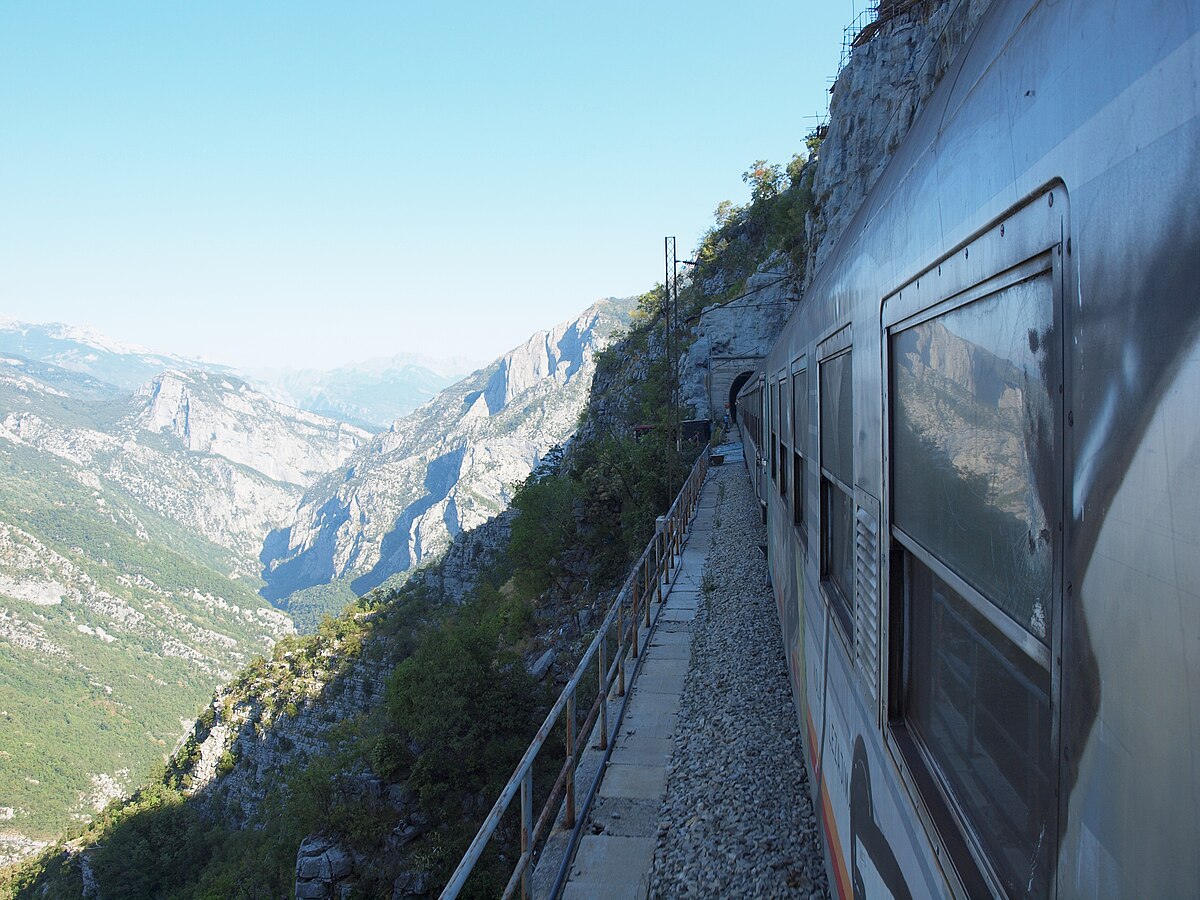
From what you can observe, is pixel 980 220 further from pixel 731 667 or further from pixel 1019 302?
pixel 731 667

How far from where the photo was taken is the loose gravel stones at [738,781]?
4.52m

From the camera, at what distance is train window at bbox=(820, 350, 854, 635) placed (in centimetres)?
318

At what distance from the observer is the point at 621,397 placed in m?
53.2

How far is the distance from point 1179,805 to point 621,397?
173ft

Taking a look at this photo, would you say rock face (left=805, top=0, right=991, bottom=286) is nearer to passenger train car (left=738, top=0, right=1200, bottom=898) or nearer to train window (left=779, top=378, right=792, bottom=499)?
train window (left=779, top=378, right=792, bottom=499)

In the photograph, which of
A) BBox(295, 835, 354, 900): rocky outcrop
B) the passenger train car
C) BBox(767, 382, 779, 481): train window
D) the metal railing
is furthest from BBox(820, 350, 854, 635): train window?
BBox(295, 835, 354, 900): rocky outcrop

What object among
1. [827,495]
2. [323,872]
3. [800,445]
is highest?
[800,445]

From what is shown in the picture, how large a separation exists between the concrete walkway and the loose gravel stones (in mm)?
101

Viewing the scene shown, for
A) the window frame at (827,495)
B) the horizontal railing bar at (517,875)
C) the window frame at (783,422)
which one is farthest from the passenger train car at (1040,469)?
the window frame at (783,422)

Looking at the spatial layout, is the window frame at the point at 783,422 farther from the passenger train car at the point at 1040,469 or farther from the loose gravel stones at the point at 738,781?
the passenger train car at the point at 1040,469

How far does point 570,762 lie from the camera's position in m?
4.86

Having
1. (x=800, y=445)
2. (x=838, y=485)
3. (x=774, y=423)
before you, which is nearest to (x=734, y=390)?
(x=774, y=423)

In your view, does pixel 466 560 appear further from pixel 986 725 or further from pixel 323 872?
pixel 986 725

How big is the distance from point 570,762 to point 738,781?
4.99 feet
